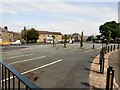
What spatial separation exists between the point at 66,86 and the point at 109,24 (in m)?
93.5

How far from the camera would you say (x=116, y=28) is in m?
91.7

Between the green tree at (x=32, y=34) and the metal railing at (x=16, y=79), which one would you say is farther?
the green tree at (x=32, y=34)

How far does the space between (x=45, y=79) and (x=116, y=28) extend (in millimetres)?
86582

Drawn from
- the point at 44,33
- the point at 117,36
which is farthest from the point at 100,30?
the point at 44,33

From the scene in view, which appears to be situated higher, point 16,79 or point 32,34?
point 32,34

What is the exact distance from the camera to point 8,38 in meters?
93.1

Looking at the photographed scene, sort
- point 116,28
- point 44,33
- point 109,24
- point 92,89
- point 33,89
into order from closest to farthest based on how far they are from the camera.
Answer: point 33,89 < point 92,89 < point 116,28 < point 109,24 < point 44,33

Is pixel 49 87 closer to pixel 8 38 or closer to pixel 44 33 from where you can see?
pixel 8 38

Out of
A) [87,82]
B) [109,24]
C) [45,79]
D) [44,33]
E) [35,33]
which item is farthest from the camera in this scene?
[44,33]

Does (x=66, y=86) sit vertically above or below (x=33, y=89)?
below

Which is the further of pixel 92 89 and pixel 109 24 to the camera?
pixel 109 24

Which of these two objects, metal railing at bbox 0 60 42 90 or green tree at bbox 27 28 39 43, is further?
green tree at bbox 27 28 39 43

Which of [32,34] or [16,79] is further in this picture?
[32,34]

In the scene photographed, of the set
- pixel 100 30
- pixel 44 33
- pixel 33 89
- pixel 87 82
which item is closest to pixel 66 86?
pixel 87 82
